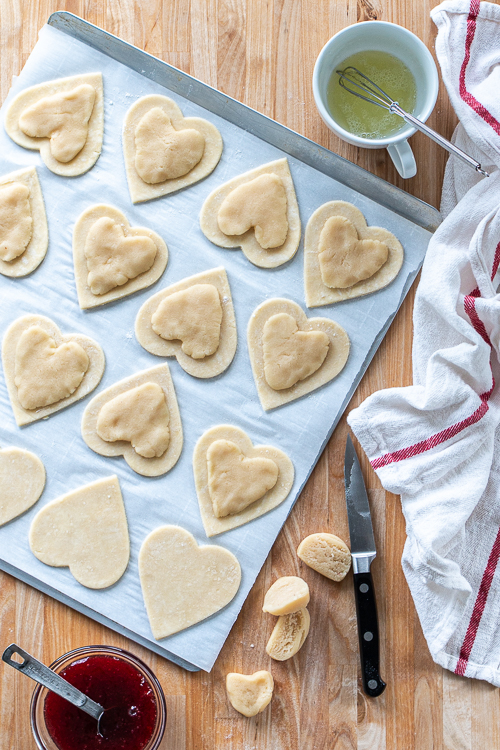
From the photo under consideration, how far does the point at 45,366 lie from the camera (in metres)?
1.09

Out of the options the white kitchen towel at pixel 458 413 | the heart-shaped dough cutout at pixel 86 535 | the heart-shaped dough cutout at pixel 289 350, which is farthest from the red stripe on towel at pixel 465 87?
the heart-shaped dough cutout at pixel 86 535

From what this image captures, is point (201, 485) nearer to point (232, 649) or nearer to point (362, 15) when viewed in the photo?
point (232, 649)

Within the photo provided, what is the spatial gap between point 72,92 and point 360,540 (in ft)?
3.08

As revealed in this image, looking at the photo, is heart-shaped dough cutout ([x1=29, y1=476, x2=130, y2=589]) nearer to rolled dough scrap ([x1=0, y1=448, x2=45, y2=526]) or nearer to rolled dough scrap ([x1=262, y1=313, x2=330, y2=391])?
rolled dough scrap ([x1=0, y1=448, x2=45, y2=526])

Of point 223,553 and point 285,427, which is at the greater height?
point 285,427

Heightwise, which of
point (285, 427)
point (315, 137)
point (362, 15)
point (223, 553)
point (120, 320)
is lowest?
point (223, 553)

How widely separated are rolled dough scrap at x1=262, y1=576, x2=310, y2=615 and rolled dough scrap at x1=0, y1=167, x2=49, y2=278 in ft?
2.32

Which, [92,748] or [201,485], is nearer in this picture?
[92,748]

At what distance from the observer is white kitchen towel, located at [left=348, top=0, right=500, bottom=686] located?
3.43 ft

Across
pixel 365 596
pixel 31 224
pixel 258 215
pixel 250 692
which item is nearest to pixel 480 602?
pixel 365 596

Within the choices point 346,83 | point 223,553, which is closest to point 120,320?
point 223,553

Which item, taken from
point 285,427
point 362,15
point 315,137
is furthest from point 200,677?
point 362,15

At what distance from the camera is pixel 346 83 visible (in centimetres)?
108

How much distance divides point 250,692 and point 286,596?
0.17 metres
